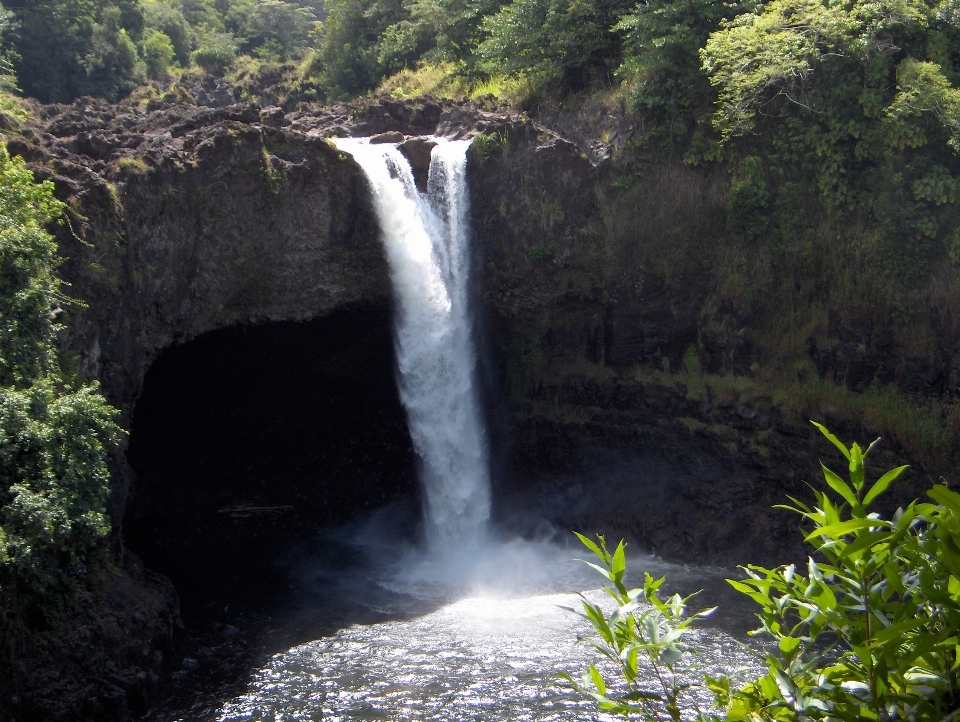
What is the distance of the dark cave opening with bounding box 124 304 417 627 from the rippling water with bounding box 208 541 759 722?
135 inches

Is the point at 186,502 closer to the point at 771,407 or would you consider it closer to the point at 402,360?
the point at 402,360

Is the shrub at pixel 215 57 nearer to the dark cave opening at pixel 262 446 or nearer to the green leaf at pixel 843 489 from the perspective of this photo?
the dark cave opening at pixel 262 446

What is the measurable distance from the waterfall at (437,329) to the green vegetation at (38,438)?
7.91 meters

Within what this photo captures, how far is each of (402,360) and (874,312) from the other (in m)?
10.2

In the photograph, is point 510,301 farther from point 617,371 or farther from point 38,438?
point 38,438

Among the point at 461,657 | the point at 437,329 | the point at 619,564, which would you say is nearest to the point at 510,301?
the point at 437,329

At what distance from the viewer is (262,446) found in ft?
69.7

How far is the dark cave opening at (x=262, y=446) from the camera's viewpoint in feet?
64.3

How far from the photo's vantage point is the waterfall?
20.4 meters

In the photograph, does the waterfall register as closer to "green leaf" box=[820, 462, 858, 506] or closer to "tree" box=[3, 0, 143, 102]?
"tree" box=[3, 0, 143, 102]

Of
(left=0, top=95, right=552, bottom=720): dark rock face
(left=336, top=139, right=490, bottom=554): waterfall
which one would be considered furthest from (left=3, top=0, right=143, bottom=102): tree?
(left=336, top=139, right=490, bottom=554): waterfall

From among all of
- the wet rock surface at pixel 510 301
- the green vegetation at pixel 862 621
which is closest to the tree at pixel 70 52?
the wet rock surface at pixel 510 301

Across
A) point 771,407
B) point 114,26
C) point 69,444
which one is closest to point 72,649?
point 69,444

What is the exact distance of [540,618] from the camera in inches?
651
